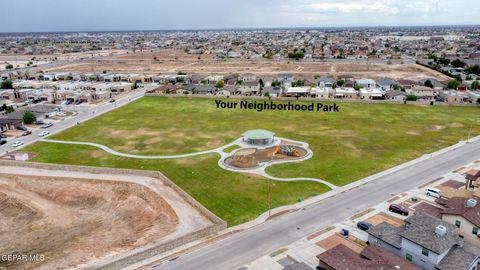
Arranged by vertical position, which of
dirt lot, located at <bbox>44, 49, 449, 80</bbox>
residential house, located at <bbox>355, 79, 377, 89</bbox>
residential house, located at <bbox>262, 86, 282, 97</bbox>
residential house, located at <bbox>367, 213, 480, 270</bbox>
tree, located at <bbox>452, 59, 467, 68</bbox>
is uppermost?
tree, located at <bbox>452, 59, 467, 68</bbox>

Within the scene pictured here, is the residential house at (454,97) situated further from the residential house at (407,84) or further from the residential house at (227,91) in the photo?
the residential house at (227,91)

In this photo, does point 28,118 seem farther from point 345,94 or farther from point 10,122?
point 345,94

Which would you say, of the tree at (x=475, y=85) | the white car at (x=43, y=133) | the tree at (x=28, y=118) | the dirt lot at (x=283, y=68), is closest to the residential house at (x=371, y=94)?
the tree at (x=475, y=85)

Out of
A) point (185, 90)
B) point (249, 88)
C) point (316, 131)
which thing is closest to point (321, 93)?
point (249, 88)

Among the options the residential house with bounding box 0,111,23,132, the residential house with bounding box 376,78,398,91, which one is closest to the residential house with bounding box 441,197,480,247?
the residential house with bounding box 376,78,398,91

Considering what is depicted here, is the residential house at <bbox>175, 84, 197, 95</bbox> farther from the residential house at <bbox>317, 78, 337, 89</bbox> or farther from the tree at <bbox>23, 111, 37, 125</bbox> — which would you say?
the tree at <bbox>23, 111, 37, 125</bbox>
